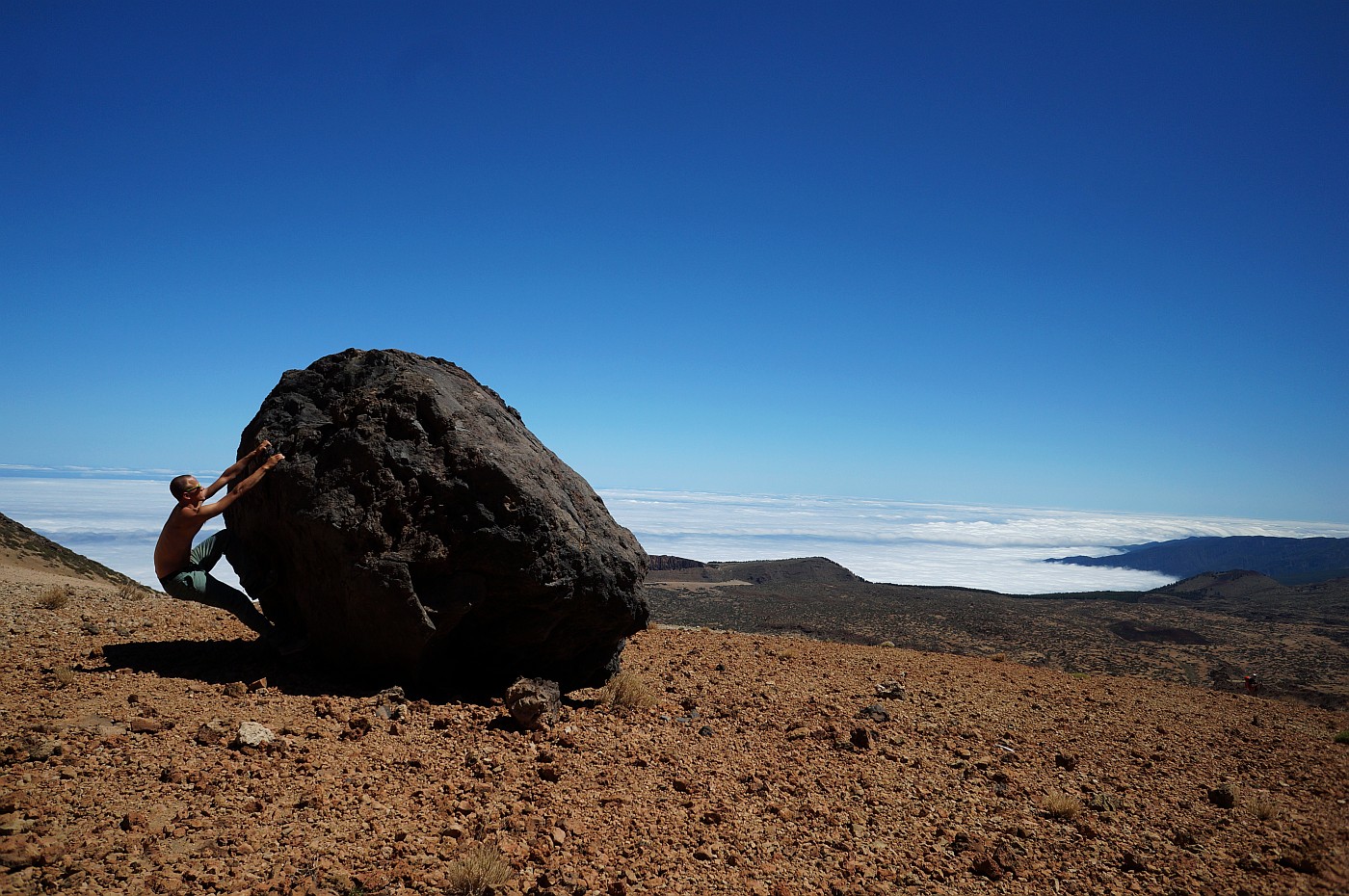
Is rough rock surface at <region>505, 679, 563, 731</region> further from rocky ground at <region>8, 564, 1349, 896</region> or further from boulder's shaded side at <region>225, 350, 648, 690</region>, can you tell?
boulder's shaded side at <region>225, 350, 648, 690</region>

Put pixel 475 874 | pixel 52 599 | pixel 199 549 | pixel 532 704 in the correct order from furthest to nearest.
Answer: pixel 52 599, pixel 199 549, pixel 532 704, pixel 475 874

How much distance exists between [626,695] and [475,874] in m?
4.18

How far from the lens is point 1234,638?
105 feet

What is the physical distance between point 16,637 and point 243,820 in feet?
18.2

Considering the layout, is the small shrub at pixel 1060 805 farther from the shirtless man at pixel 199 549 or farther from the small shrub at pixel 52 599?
the small shrub at pixel 52 599

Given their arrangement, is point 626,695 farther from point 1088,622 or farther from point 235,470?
point 1088,622

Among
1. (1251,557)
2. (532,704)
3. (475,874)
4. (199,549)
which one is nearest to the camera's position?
(475,874)

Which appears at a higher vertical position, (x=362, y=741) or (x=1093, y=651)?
(x=362, y=741)

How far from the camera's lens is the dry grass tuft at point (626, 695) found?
26.9ft

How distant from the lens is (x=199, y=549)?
25.7 feet

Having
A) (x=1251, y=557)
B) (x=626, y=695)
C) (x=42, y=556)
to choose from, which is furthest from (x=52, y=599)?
(x=1251, y=557)

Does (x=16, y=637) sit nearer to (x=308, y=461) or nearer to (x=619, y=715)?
(x=308, y=461)

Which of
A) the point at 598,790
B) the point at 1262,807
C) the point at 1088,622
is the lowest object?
the point at 1088,622

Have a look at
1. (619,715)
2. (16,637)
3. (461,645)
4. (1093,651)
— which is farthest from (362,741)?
(1093,651)
